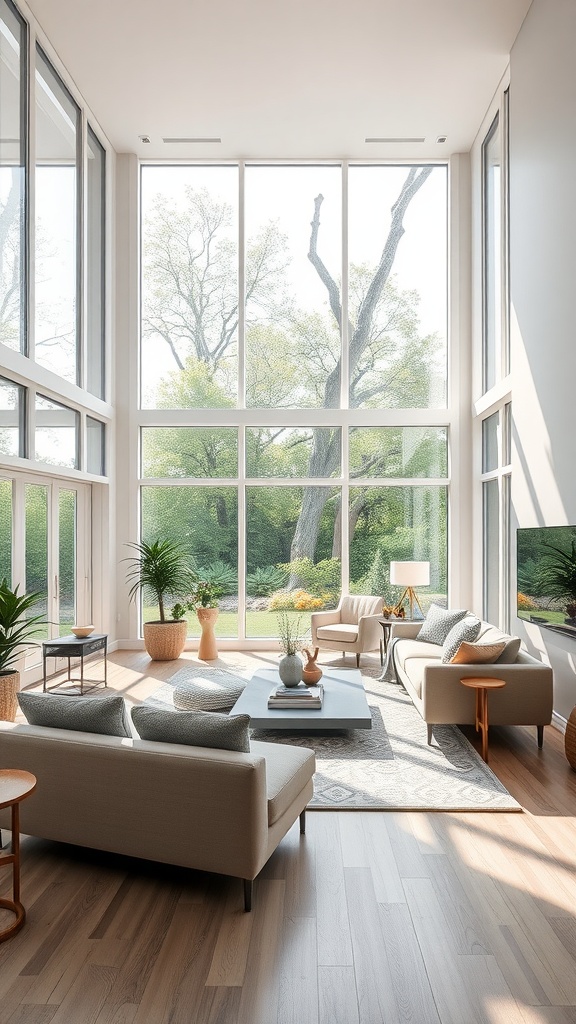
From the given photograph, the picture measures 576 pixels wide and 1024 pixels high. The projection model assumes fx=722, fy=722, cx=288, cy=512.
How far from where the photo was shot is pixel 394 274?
9312 mm

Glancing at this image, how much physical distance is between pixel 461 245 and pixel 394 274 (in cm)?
89

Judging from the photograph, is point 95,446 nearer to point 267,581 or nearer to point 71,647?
point 267,581

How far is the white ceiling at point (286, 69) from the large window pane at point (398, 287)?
44cm

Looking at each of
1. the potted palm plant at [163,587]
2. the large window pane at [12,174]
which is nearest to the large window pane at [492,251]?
the potted palm plant at [163,587]

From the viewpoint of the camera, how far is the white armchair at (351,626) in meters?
7.66

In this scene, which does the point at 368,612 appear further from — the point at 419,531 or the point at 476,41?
the point at 476,41

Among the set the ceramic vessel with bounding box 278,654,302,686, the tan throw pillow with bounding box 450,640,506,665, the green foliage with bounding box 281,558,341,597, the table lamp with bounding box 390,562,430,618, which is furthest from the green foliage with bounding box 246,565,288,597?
the tan throw pillow with bounding box 450,640,506,665

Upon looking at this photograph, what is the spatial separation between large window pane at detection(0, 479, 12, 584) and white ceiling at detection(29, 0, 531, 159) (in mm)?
4295

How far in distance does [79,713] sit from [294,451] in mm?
6330

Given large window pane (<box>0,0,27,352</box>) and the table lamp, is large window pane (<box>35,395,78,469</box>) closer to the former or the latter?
large window pane (<box>0,0,27,352</box>)

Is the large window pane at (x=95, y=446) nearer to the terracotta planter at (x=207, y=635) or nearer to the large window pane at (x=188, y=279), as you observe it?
the large window pane at (x=188, y=279)

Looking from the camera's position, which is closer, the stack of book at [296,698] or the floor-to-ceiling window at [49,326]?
the stack of book at [296,698]

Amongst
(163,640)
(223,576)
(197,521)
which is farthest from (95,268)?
(163,640)

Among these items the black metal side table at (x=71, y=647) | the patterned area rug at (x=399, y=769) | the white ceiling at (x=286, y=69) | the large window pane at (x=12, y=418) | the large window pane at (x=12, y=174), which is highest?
Answer: the white ceiling at (x=286, y=69)
